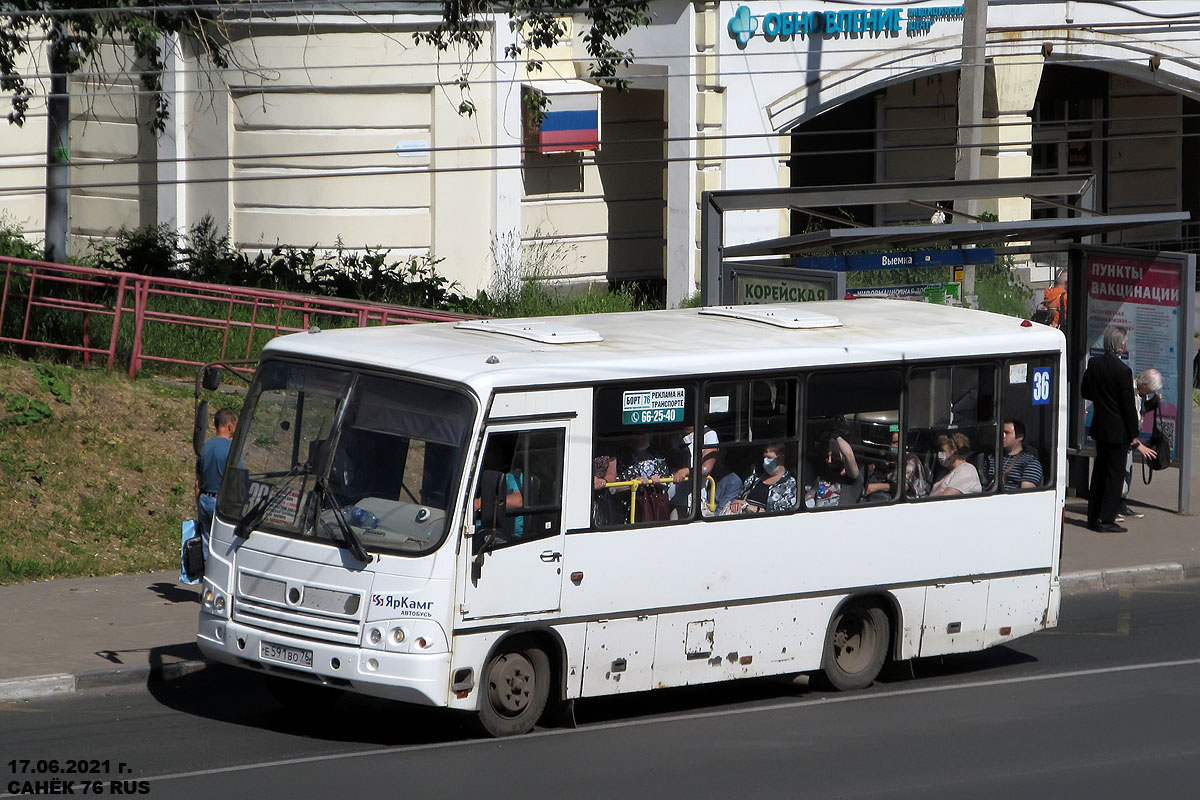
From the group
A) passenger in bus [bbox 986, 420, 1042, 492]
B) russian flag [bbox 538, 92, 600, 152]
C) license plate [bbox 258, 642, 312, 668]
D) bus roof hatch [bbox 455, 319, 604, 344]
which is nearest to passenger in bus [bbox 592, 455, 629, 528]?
bus roof hatch [bbox 455, 319, 604, 344]

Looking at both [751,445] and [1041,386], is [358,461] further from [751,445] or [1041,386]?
[1041,386]

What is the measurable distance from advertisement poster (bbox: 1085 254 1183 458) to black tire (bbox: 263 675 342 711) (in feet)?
32.3

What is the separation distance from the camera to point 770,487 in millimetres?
10812

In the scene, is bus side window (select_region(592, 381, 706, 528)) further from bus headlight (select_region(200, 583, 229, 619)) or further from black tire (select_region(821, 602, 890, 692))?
bus headlight (select_region(200, 583, 229, 619))

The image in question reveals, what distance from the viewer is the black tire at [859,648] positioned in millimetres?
11344

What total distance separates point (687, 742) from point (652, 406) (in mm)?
2025

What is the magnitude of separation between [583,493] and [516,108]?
17139 millimetres

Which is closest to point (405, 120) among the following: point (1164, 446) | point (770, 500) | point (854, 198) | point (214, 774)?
point (854, 198)

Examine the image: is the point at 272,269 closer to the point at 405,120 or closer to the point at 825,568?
the point at 405,120

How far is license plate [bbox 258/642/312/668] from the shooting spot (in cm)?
961

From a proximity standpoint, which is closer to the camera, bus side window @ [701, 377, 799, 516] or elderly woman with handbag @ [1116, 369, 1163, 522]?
bus side window @ [701, 377, 799, 516]

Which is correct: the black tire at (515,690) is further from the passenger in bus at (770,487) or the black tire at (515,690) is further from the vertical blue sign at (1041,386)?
the vertical blue sign at (1041,386)

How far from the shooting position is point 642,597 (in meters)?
10.2

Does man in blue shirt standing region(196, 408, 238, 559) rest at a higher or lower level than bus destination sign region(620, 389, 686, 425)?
lower
